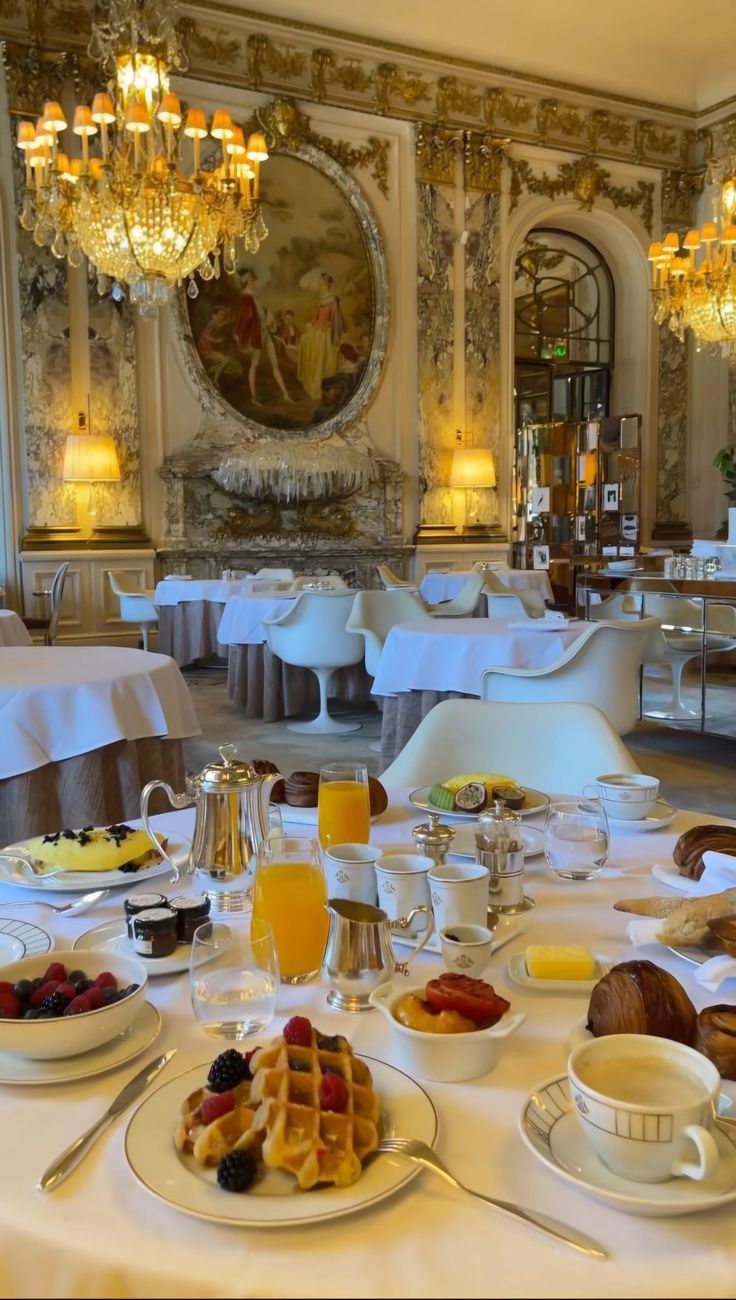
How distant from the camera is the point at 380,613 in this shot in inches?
223

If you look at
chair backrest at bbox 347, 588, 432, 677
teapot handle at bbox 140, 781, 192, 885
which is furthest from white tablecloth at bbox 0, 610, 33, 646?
teapot handle at bbox 140, 781, 192, 885

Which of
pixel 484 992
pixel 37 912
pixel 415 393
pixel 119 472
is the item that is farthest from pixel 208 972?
pixel 415 393

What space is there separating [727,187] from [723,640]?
14.8 feet

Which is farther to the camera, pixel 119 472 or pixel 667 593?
pixel 119 472

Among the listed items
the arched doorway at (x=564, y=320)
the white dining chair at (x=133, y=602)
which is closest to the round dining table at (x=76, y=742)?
the white dining chair at (x=133, y=602)

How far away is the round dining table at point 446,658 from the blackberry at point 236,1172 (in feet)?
12.0

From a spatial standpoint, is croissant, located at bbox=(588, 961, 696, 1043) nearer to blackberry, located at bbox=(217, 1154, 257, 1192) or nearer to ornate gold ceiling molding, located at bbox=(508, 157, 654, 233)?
blackberry, located at bbox=(217, 1154, 257, 1192)

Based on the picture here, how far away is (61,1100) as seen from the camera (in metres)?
0.78

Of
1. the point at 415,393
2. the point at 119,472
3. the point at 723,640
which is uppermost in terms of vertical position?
the point at 415,393

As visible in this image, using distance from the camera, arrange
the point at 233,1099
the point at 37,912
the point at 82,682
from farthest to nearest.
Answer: the point at 82,682 < the point at 37,912 < the point at 233,1099

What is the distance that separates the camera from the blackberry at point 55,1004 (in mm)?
828

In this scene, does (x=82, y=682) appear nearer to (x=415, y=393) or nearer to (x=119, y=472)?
(x=119, y=472)

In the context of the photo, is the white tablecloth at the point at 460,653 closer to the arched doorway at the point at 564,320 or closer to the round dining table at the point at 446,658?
the round dining table at the point at 446,658

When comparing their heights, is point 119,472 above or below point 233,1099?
above
